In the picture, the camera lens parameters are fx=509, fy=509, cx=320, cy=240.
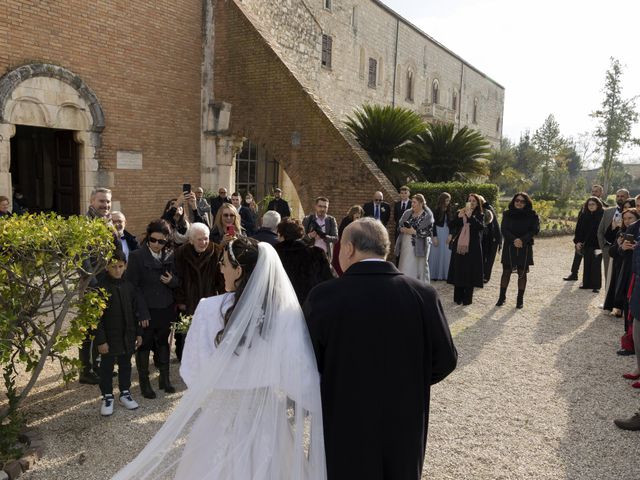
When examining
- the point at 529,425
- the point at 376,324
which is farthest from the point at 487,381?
the point at 376,324

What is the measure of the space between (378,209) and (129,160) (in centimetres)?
578

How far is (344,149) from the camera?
11.4 metres

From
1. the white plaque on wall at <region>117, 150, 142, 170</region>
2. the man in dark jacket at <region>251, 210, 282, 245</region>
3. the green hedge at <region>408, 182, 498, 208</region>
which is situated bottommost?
the man in dark jacket at <region>251, 210, 282, 245</region>

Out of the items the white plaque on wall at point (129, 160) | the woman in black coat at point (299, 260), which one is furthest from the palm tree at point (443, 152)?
the woman in black coat at point (299, 260)

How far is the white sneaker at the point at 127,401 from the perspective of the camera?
4562mm

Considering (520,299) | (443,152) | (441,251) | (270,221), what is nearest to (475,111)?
(443,152)

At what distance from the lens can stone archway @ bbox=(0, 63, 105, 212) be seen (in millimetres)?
9164

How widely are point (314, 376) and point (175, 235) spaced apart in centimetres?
457

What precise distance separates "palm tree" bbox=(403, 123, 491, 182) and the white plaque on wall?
6789 mm

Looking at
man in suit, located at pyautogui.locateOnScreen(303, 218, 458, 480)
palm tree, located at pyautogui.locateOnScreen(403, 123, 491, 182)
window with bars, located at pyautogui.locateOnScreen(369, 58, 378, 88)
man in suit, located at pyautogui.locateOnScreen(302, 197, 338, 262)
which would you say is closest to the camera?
man in suit, located at pyautogui.locateOnScreen(303, 218, 458, 480)

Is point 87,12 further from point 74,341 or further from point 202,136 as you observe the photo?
point 74,341

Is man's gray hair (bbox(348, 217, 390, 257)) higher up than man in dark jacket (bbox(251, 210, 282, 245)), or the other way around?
man's gray hair (bbox(348, 217, 390, 257))

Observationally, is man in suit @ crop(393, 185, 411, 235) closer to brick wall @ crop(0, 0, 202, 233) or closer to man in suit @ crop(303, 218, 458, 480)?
brick wall @ crop(0, 0, 202, 233)

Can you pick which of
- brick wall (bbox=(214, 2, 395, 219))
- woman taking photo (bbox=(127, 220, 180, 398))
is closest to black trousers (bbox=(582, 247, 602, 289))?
brick wall (bbox=(214, 2, 395, 219))
